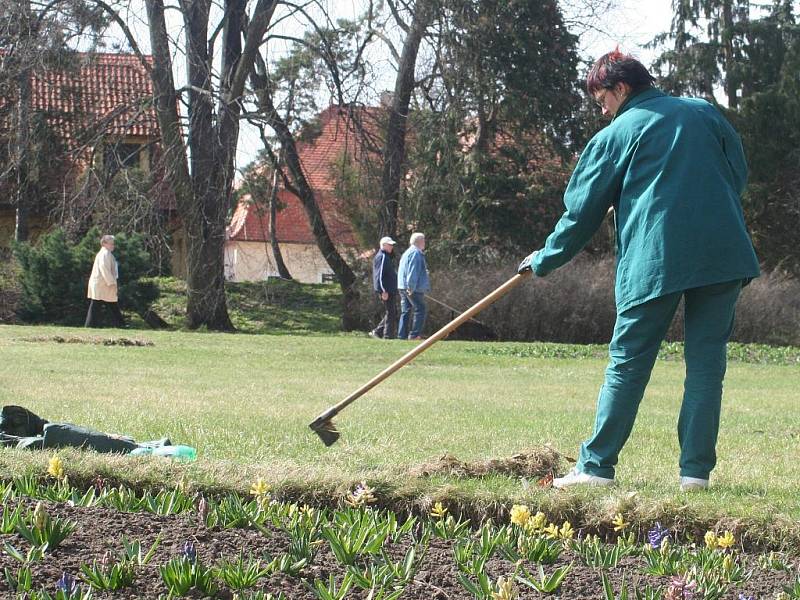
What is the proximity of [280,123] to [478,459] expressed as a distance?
56.9 feet

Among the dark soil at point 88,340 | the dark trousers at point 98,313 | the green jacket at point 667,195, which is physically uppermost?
the green jacket at point 667,195

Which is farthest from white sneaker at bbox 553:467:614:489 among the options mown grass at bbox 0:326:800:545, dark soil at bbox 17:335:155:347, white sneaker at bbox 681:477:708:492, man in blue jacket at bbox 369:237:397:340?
Answer: man in blue jacket at bbox 369:237:397:340

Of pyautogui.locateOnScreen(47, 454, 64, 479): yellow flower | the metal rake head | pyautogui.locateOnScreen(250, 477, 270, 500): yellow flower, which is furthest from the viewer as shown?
the metal rake head

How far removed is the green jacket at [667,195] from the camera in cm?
475

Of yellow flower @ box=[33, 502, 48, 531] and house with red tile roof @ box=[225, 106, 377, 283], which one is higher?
house with red tile roof @ box=[225, 106, 377, 283]

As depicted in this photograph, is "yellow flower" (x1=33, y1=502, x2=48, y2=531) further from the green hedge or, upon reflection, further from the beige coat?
the green hedge

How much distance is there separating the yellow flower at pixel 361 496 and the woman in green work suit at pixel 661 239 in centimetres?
88

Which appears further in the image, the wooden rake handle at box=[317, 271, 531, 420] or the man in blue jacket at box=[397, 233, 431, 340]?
the man in blue jacket at box=[397, 233, 431, 340]

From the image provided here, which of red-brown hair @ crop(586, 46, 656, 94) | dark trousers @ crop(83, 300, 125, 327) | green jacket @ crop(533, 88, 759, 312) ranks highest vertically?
red-brown hair @ crop(586, 46, 656, 94)

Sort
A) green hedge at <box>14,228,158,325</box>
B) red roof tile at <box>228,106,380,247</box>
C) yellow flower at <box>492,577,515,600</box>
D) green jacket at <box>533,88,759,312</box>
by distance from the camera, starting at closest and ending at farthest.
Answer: yellow flower at <box>492,577,515,600</box>, green jacket at <box>533,88,759,312</box>, red roof tile at <box>228,106,380,247</box>, green hedge at <box>14,228,158,325</box>

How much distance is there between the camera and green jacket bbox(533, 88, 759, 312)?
15.6 ft

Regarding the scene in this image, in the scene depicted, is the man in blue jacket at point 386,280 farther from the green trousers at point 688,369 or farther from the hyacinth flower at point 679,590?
the hyacinth flower at point 679,590

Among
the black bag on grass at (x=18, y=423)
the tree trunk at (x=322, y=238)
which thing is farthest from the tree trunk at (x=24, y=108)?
the black bag on grass at (x=18, y=423)

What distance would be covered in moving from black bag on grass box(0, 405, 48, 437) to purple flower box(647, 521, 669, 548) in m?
3.33
